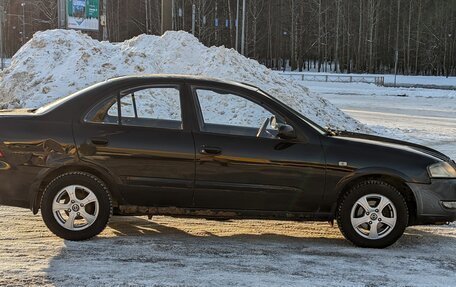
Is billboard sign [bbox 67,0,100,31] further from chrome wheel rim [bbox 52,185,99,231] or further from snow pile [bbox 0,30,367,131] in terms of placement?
chrome wheel rim [bbox 52,185,99,231]

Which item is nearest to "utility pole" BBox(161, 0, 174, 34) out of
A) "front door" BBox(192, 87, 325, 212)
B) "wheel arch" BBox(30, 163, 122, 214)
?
"wheel arch" BBox(30, 163, 122, 214)

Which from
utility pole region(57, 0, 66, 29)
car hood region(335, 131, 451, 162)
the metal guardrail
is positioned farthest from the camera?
the metal guardrail

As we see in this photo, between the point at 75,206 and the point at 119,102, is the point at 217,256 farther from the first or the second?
the point at 119,102

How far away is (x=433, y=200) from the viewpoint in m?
5.30

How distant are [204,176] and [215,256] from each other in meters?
0.76

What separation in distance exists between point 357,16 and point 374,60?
5688 mm

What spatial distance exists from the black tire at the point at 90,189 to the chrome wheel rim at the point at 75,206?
0.02 meters

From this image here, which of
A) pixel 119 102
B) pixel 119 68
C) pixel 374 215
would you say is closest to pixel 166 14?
pixel 119 68

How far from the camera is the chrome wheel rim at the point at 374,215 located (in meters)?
5.27

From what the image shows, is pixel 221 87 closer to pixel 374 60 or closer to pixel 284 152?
pixel 284 152

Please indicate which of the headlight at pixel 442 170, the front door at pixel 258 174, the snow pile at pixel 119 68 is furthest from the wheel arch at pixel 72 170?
the snow pile at pixel 119 68

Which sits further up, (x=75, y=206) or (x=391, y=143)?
(x=391, y=143)

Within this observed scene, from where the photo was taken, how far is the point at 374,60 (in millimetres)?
66188

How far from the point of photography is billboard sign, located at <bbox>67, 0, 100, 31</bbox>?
2676cm
